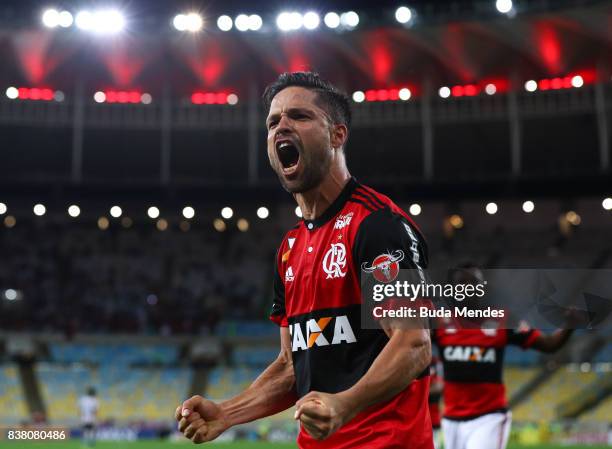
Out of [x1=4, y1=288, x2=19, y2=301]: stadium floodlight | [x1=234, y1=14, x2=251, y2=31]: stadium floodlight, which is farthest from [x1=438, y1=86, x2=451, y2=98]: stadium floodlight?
[x1=4, y1=288, x2=19, y2=301]: stadium floodlight

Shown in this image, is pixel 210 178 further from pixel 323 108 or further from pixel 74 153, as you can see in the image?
pixel 323 108

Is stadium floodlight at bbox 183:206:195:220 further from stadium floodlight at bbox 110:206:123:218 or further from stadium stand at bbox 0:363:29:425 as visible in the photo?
stadium stand at bbox 0:363:29:425

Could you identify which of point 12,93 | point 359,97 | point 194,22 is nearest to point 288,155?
point 194,22

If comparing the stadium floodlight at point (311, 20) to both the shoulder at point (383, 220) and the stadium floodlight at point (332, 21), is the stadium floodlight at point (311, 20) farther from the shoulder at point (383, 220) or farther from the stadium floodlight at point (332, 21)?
the shoulder at point (383, 220)

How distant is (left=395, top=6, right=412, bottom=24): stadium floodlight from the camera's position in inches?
1422

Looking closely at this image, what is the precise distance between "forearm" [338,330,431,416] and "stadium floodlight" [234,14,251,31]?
3524cm

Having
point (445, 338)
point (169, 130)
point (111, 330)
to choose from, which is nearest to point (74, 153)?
point (169, 130)

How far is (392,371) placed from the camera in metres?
3.16

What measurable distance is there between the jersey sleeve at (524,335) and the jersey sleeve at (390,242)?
243 inches

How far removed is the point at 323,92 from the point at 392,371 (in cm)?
133

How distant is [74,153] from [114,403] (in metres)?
12.3

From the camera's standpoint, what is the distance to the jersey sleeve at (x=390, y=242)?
129 inches

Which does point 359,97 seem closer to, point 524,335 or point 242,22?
point 242,22

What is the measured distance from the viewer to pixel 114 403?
33969 mm
